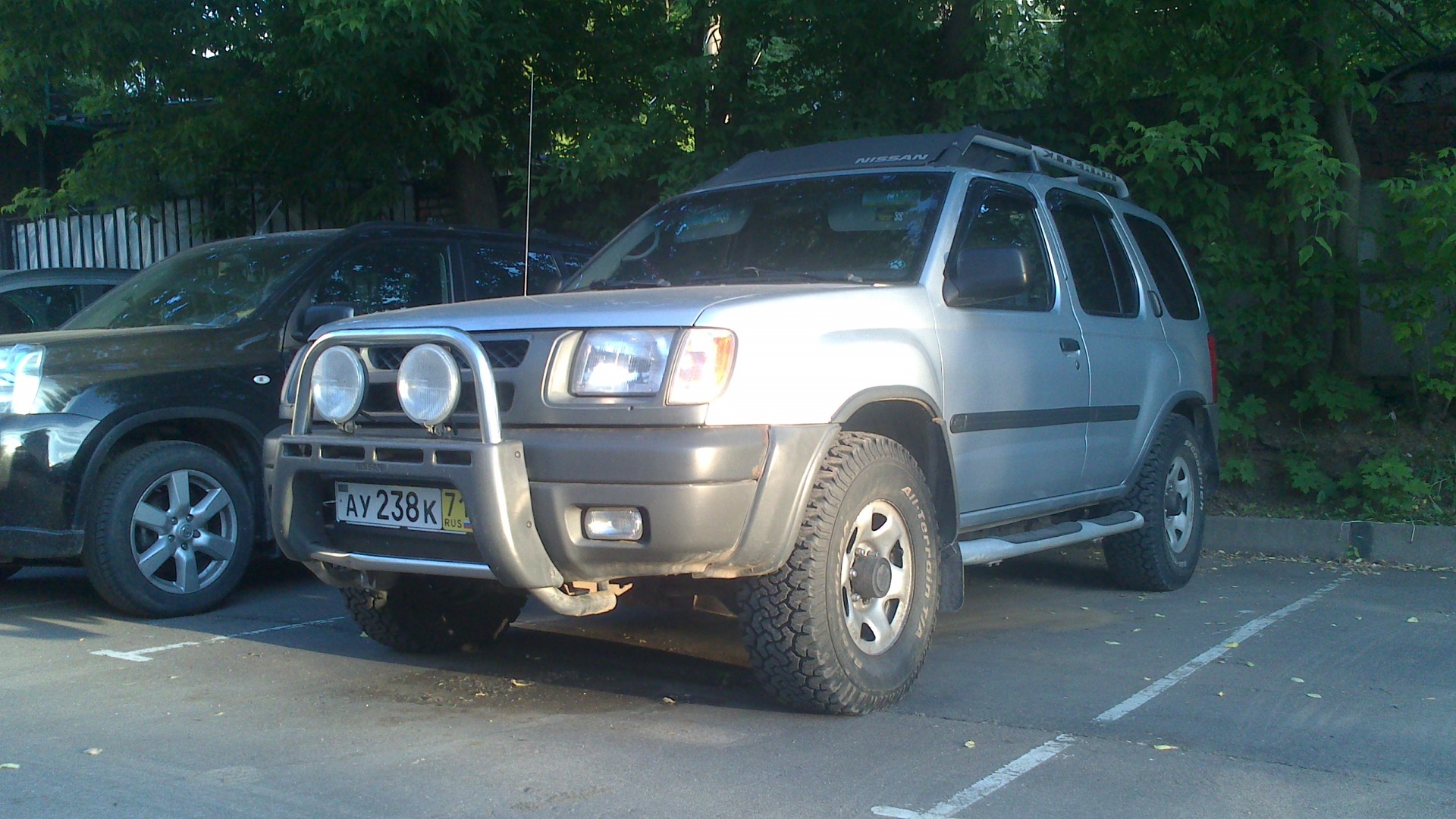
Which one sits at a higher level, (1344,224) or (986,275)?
(1344,224)

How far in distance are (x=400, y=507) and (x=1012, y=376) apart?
2381mm

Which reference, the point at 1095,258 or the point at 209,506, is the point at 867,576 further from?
the point at 209,506

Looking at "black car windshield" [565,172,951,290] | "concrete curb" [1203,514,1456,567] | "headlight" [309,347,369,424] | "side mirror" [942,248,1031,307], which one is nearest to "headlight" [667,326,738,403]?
"black car windshield" [565,172,951,290]

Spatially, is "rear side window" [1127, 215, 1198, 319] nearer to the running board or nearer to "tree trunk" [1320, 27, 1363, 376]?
the running board

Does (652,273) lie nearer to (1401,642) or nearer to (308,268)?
(308,268)

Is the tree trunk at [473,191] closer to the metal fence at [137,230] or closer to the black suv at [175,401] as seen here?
the metal fence at [137,230]

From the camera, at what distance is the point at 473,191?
10859 millimetres

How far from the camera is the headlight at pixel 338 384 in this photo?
164 inches

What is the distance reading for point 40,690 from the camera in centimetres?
466

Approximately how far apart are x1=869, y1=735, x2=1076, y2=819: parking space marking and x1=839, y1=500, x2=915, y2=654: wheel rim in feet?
2.08

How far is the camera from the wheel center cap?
13.9 feet

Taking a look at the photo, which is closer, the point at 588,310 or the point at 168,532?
the point at 588,310

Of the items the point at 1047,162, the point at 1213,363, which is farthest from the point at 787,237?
the point at 1213,363

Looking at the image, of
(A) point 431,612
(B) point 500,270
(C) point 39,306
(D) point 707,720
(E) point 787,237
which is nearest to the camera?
(D) point 707,720
